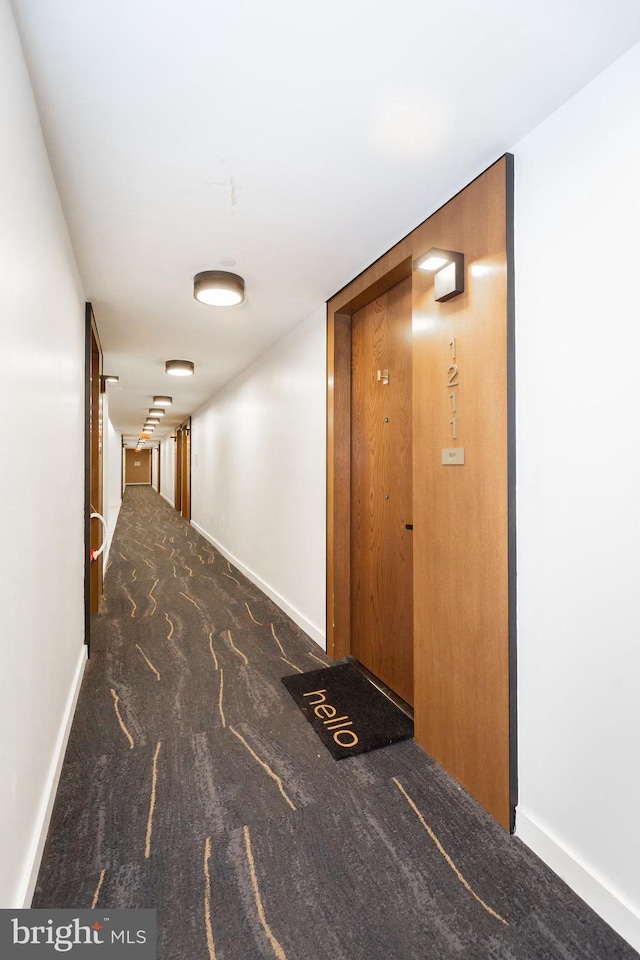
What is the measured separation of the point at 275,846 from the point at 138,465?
2387 cm

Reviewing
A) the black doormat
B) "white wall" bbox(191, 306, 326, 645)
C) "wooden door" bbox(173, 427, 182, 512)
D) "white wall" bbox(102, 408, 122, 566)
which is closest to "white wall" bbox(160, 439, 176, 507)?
"wooden door" bbox(173, 427, 182, 512)

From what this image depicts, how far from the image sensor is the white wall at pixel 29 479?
123 centimetres

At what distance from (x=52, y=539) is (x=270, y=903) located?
1.55 meters

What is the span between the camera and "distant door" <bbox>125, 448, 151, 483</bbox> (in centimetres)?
2345

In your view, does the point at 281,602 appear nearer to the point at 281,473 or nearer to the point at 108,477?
the point at 281,473

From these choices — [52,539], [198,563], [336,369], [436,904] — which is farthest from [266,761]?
[198,563]

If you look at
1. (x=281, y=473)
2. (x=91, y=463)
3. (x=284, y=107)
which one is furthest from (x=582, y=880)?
(x=91, y=463)

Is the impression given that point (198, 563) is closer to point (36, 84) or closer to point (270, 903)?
point (270, 903)

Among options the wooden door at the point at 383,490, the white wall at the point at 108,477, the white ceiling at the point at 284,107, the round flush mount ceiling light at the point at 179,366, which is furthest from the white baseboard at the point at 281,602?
the white ceiling at the point at 284,107

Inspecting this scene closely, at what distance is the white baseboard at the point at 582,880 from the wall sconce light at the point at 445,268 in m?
2.08

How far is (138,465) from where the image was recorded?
2364 centimetres

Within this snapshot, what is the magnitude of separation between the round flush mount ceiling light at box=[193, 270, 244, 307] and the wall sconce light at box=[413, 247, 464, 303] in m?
1.29

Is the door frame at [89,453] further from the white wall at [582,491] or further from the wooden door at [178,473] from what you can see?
the wooden door at [178,473]

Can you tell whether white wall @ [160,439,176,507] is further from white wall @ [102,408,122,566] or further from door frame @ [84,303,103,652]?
door frame @ [84,303,103,652]
